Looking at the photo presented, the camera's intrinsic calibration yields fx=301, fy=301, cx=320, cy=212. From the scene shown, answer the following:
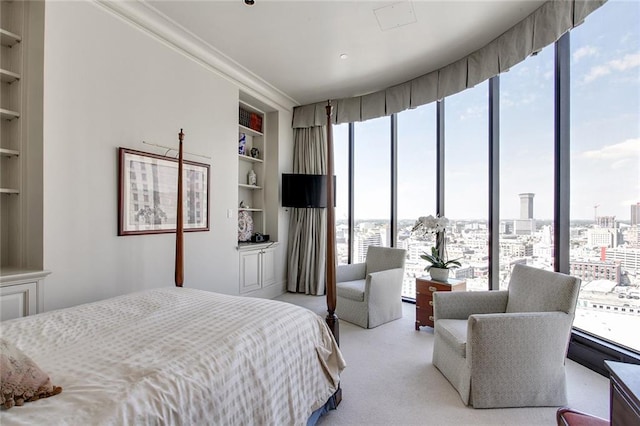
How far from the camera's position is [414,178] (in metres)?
3.99

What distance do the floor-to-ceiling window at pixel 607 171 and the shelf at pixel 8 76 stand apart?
13.8 ft

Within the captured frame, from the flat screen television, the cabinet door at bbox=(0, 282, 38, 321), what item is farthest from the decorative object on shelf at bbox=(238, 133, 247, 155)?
the cabinet door at bbox=(0, 282, 38, 321)

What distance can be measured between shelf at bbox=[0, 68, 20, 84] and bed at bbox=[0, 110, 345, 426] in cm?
165

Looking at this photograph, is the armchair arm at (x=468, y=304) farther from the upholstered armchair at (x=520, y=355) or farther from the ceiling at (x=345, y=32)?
the ceiling at (x=345, y=32)

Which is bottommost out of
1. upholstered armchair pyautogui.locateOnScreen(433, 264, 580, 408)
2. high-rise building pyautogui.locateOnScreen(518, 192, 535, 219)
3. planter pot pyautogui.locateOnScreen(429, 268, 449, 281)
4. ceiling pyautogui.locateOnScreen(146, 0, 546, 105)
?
upholstered armchair pyautogui.locateOnScreen(433, 264, 580, 408)

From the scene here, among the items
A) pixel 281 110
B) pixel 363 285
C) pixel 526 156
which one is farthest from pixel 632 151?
pixel 281 110

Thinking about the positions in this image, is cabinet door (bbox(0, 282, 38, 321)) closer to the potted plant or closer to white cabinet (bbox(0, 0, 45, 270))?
white cabinet (bbox(0, 0, 45, 270))

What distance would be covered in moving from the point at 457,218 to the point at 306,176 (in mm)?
2066

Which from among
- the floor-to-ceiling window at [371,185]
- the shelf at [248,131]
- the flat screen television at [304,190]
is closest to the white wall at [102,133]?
the shelf at [248,131]

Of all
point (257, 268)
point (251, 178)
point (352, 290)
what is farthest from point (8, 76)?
point (352, 290)

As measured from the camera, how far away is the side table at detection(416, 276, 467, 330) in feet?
10.0

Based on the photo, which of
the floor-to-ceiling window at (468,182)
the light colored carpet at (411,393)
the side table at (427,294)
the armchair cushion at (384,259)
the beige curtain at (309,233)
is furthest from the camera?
the beige curtain at (309,233)

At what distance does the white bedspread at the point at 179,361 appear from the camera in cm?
91

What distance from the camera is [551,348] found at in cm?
185
